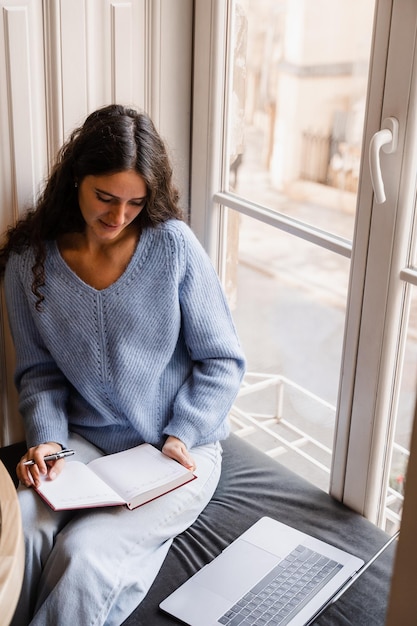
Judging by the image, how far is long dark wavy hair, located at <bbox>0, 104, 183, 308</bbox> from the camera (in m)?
1.64

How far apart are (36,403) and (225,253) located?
2.09ft

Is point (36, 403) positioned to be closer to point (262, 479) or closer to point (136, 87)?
point (262, 479)

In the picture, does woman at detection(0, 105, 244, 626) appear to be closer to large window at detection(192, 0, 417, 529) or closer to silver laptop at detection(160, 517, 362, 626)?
silver laptop at detection(160, 517, 362, 626)

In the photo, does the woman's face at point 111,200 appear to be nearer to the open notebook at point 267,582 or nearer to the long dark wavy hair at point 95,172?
the long dark wavy hair at point 95,172

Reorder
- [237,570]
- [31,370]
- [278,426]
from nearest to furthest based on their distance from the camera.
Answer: [237,570] → [31,370] → [278,426]

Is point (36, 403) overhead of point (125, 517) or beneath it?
overhead

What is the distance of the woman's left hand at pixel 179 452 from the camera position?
1713 millimetres

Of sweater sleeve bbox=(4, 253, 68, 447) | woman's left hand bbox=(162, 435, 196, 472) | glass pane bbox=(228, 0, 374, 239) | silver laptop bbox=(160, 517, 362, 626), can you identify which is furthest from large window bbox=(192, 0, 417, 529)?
sweater sleeve bbox=(4, 253, 68, 447)

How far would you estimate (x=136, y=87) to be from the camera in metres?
1.93

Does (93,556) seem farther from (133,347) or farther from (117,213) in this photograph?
(117,213)

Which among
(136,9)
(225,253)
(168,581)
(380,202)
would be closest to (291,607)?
(168,581)

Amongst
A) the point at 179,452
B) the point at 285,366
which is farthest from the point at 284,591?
the point at 285,366

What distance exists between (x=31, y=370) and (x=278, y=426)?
26.6 inches

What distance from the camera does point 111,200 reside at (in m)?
1.65
